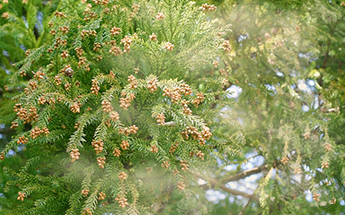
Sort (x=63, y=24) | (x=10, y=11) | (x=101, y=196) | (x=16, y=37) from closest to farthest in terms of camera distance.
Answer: (x=101, y=196)
(x=63, y=24)
(x=16, y=37)
(x=10, y=11)

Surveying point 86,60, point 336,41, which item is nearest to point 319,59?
point 336,41

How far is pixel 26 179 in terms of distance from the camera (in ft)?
4.68

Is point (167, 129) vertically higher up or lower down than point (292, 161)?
higher up

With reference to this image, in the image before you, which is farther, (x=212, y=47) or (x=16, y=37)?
(x=16, y=37)

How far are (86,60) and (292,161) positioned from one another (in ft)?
4.96

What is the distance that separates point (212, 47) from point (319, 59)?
1.53m

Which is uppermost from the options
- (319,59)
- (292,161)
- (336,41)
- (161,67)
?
(161,67)

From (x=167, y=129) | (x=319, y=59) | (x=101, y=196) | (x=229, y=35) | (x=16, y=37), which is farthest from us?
(x=319, y=59)

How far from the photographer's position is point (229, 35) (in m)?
2.48

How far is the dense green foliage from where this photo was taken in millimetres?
1318

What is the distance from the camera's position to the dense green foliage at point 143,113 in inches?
51.9

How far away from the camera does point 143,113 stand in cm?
143

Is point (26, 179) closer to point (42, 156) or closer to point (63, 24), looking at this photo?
point (42, 156)

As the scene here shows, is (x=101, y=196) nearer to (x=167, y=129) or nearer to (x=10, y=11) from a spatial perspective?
(x=167, y=129)
